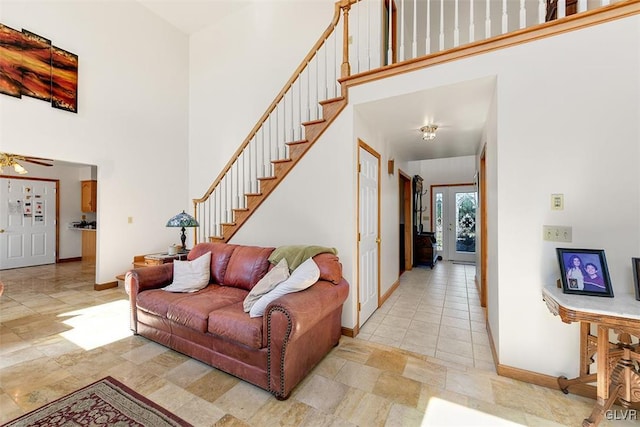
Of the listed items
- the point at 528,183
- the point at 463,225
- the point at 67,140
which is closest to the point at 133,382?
the point at 528,183

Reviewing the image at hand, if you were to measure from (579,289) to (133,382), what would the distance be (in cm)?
321

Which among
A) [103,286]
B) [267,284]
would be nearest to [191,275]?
[267,284]

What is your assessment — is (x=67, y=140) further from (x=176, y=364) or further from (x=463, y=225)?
(x=463, y=225)

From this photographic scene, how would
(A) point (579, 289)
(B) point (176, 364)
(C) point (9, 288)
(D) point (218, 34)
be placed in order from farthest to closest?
(D) point (218, 34)
(C) point (9, 288)
(B) point (176, 364)
(A) point (579, 289)

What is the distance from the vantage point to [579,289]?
5.84 ft

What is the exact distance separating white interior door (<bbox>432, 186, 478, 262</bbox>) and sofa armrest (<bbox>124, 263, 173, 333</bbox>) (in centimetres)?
678

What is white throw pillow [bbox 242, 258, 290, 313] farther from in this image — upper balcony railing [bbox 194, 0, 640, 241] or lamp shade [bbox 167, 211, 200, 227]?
lamp shade [bbox 167, 211, 200, 227]

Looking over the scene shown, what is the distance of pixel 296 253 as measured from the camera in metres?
2.71

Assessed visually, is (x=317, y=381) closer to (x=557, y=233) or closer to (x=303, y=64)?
(x=557, y=233)

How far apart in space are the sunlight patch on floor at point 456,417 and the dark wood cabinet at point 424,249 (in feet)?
15.8

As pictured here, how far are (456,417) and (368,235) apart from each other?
1886mm

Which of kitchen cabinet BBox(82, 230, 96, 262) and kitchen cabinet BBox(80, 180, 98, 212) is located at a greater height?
kitchen cabinet BBox(80, 180, 98, 212)

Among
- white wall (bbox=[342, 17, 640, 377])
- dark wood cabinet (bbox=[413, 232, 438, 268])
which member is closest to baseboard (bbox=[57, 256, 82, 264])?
dark wood cabinet (bbox=[413, 232, 438, 268])

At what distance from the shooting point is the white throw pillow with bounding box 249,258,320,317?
2.05 metres
